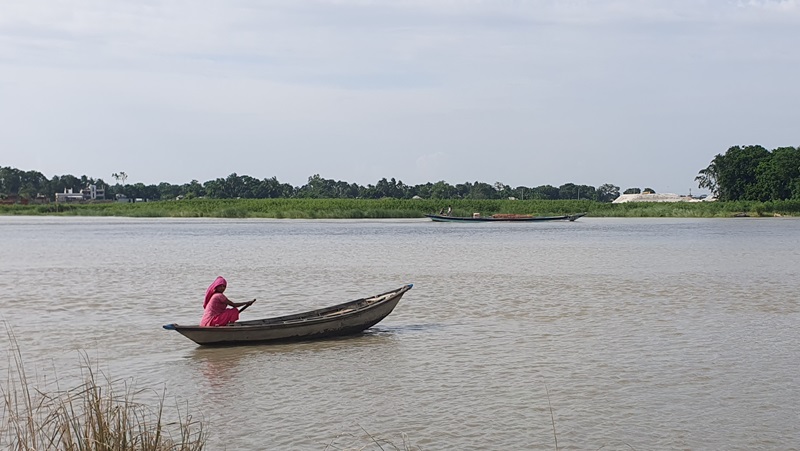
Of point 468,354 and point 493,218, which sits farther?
point 493,218

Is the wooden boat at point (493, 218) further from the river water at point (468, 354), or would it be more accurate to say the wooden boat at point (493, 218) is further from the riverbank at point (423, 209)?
the river water at point (468, 354)

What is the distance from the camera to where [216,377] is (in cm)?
1202

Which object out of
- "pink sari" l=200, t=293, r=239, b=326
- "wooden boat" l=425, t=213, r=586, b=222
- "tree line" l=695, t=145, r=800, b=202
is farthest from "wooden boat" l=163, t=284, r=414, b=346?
"tree line" l=695, t=145, r=800, b=202

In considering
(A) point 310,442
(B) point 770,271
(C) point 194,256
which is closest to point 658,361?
(A) point 310,442

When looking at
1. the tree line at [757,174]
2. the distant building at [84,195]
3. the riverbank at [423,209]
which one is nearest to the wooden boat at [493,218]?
the riverbank at [423,209]

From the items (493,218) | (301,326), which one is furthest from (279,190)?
(301,326)

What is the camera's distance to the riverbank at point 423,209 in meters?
86.4

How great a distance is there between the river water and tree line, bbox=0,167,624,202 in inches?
3972

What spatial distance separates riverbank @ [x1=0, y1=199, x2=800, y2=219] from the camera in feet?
283

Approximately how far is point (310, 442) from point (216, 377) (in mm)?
3390

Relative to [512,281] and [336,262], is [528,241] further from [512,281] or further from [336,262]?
[512,281]

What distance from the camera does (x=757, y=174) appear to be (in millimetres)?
95438

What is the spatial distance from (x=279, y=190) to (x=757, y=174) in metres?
77.7

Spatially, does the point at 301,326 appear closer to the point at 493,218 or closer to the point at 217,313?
the point at 217,313
